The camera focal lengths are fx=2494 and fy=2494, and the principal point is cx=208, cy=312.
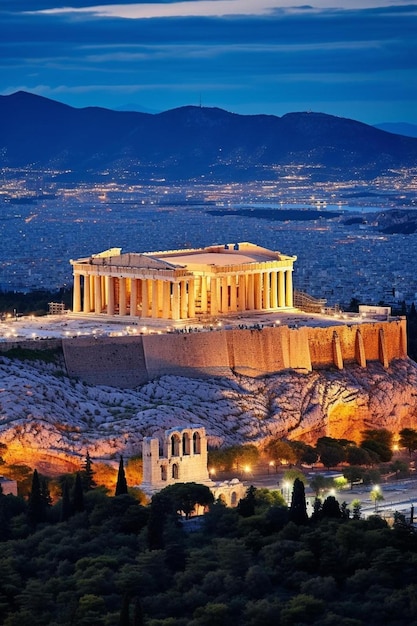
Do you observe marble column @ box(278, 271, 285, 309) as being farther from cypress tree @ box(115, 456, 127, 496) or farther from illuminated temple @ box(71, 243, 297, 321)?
cypress tree @ box(115, 456, 127, 496)

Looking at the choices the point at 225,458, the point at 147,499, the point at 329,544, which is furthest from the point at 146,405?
the point at 329,544

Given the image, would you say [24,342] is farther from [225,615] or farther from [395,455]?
[225,615]

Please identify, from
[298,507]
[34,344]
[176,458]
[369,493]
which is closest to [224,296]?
[34,344]

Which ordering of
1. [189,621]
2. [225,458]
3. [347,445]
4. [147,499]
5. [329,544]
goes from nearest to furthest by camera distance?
1. [189,621]
2. [329,544]
3. [147,499]
4. [225,458]
5. [347,445]

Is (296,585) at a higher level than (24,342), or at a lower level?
lower

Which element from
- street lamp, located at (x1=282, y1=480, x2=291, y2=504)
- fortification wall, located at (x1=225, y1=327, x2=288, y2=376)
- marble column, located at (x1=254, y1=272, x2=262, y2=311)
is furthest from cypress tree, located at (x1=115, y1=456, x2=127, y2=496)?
marble column, located at (x1=254, y1=272, x2=262, y2=311)

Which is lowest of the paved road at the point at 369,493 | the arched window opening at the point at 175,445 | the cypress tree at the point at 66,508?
the paved road at the point at 369,493

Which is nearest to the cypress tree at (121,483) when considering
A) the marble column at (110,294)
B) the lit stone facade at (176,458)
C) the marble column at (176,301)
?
the lit stone facade at (176,458)

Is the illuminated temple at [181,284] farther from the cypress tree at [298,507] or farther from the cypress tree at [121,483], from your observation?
the cypress tree at [298,507]
